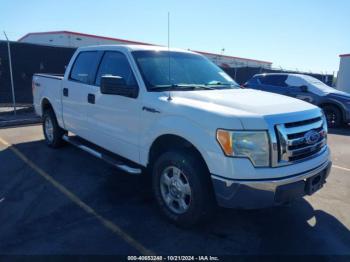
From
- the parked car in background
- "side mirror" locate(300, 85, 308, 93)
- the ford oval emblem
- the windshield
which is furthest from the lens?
"side mirror" locate(300, 85, 308, 93)

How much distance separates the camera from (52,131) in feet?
22.3

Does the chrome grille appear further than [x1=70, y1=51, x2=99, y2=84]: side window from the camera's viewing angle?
No

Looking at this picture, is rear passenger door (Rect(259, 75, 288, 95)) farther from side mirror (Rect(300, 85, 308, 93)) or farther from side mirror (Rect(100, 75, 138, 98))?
side mirror (Rect(100, 75, 138, 98))

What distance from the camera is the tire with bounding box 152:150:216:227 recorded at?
11.2ft

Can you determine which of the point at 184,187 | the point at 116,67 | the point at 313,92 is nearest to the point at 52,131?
the point at 116,67

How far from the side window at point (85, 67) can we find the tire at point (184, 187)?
7.05ft

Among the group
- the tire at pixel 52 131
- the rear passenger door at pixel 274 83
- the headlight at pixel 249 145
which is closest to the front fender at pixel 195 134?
the headlight at pixel 249 145

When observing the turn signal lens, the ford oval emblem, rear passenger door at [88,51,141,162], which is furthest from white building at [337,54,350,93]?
the turn signal lens

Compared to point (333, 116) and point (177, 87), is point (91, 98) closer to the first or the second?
point (177, 87)

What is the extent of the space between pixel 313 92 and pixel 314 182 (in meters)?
8.81

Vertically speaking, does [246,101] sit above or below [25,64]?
above

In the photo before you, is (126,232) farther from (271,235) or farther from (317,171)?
(317,171)

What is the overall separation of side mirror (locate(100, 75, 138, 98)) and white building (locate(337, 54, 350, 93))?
82.3 feet

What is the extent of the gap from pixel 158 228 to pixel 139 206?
63 cm
